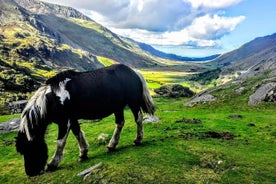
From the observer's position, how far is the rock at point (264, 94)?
3628 cm

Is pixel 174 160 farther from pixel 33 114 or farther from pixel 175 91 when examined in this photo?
pixel 175 91

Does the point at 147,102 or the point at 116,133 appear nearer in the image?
the point at 116,133

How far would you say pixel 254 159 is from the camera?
14.4m

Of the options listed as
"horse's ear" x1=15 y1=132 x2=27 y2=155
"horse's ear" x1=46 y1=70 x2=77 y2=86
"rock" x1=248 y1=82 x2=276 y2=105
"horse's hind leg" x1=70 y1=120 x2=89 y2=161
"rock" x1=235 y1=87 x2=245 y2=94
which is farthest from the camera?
"rock" x1=235 y1=87 x2=245 y2=94

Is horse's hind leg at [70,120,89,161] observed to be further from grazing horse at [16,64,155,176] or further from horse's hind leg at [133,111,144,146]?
horse's hind leg at [133,111,144,146]

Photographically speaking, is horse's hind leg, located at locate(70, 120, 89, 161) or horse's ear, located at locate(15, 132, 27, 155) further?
horse's hind leg, located at locate(70, 120, 89, 161)

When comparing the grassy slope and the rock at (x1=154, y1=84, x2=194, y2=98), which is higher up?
the grassy slope

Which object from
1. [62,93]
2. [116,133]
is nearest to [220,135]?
[116,133]

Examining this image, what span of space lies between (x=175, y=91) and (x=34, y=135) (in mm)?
73457

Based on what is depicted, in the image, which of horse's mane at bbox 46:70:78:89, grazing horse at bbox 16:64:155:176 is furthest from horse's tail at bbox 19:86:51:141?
horse's mane at bbox 46:70:78:89

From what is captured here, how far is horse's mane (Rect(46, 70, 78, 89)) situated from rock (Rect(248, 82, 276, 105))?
27.9 metres

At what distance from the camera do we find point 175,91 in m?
85.3

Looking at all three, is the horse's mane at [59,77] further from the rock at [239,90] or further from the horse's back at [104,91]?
the rock at [239,90]

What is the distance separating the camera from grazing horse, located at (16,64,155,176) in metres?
13.2
